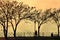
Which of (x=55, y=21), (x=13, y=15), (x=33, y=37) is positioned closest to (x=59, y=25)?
(x=55, y=21)

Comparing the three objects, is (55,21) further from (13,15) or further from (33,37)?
(13,15)

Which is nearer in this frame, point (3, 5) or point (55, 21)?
point (3, 5)

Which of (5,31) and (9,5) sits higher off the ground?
(9,5)

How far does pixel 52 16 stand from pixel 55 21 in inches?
79.0

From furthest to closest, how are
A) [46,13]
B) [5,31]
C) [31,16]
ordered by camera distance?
[46,13] < [31,16] < [5,31]

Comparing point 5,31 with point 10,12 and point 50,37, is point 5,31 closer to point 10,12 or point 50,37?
point 10,12

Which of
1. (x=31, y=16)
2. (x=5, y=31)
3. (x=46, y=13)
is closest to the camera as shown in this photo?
(x=5, y=31)

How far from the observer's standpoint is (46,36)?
69812mm

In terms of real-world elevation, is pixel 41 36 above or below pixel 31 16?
below

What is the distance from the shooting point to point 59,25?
6819 cm

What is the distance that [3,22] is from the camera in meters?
54.7

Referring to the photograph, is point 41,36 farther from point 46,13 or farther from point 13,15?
point 13,15

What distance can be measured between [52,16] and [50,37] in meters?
5.80

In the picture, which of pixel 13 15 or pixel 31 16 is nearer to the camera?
pixel 13 15
